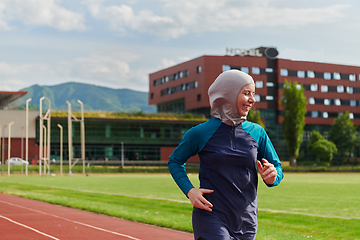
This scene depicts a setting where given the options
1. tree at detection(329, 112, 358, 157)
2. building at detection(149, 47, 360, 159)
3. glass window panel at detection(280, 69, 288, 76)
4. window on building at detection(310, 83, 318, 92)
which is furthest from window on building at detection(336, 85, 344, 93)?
glass window panel at detection(280, 69, 288, 76)

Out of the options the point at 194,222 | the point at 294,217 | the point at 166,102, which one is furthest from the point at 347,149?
the point at 194,222

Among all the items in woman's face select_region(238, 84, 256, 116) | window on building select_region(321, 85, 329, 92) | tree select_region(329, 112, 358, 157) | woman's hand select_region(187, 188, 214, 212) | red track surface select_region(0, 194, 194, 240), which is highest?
window on building select_region(321, 85, 329, 92)

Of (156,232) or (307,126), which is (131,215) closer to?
(156,232)

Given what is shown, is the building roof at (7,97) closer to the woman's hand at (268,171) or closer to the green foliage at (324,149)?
the green foliage at (324,149)

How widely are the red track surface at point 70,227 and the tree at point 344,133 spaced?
268 ft

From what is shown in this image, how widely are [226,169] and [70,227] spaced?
29.3 ft

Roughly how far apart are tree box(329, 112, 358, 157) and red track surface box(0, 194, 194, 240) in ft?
268

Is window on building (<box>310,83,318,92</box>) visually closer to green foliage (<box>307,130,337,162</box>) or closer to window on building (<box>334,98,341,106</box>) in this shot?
window on building (<box>334,98,341,106</box>)

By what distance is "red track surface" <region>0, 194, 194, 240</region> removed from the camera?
34.7 ft

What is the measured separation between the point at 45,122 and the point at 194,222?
274 ft

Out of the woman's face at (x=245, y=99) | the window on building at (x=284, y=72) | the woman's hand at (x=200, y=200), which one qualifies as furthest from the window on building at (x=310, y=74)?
the woman's hand at (x=200, y=200)

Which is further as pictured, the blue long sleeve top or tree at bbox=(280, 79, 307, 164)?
tree at bbox=(280, 79, 307, 164)

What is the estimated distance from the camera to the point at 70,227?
1189 cm

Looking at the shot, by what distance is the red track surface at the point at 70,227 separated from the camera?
10.6 meters
